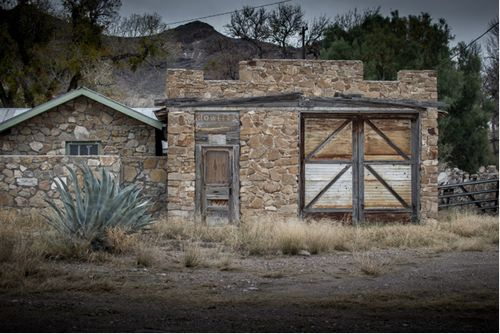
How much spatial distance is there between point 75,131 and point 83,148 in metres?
0.48

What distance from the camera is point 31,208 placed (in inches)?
588

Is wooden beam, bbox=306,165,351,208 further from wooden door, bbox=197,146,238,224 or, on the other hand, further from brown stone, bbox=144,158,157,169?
brown stone, bbox=144,158,157,169

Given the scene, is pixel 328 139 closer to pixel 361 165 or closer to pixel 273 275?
pixel 361 165

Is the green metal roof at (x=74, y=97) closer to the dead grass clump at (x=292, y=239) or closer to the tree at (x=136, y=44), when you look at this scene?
the dead grass clump at (x=292, y=239)

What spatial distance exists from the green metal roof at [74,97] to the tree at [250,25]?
8.59m

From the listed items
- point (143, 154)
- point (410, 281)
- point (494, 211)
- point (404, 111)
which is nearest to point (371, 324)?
point (410, 281)

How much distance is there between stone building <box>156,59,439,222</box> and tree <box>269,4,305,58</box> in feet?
26.4

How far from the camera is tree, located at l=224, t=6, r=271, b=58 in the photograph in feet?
81.0

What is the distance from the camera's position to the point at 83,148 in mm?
17250

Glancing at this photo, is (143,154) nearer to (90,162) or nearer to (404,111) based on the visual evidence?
(90,162)

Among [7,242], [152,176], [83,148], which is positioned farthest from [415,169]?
[7,242]

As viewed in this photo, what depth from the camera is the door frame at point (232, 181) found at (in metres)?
15.5

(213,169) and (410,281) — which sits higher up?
(213,169)

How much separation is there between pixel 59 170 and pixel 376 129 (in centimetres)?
741
